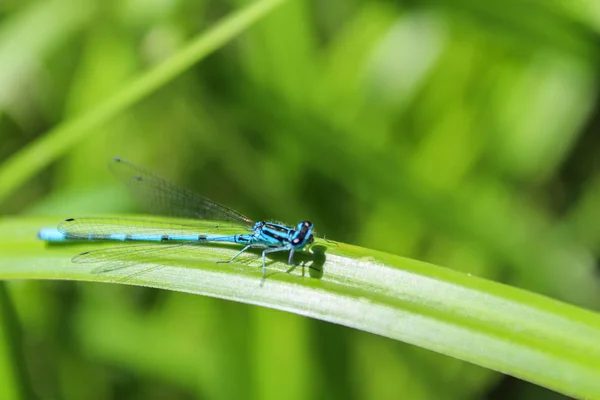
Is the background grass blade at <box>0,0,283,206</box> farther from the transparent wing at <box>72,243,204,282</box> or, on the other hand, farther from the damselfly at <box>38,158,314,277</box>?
the transparent wing at <box>72,243,204,282</box>

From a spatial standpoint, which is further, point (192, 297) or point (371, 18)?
point (371, 18)

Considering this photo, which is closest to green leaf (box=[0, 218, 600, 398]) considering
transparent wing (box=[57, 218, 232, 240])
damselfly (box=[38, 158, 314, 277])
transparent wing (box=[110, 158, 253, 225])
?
damselfly (box=[38, 158, 314, 277])

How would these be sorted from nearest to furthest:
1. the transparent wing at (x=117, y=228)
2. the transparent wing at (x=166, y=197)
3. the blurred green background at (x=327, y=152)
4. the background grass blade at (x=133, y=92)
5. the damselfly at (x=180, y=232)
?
the damselfly at (x=180, y=232), the transparent wing at (x=117, y=228), the background grass blade at (x=133, y=92), the transparent wing at (x=166, y=197), the blurred green background at (x=327, y=152)

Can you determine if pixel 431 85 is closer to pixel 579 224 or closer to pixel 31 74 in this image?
pixel 579 224

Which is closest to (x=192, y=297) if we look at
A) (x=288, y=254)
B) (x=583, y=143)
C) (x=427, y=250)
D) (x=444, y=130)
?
(x=288, y=254)

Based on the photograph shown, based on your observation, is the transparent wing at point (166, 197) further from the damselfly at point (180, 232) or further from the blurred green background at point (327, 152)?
the blurred green background at point (327, 152)

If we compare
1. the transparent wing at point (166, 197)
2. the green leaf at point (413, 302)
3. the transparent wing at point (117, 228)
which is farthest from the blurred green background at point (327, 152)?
the green leaf at point (413, 302)

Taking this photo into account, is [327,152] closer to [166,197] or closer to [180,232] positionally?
[166,197]
